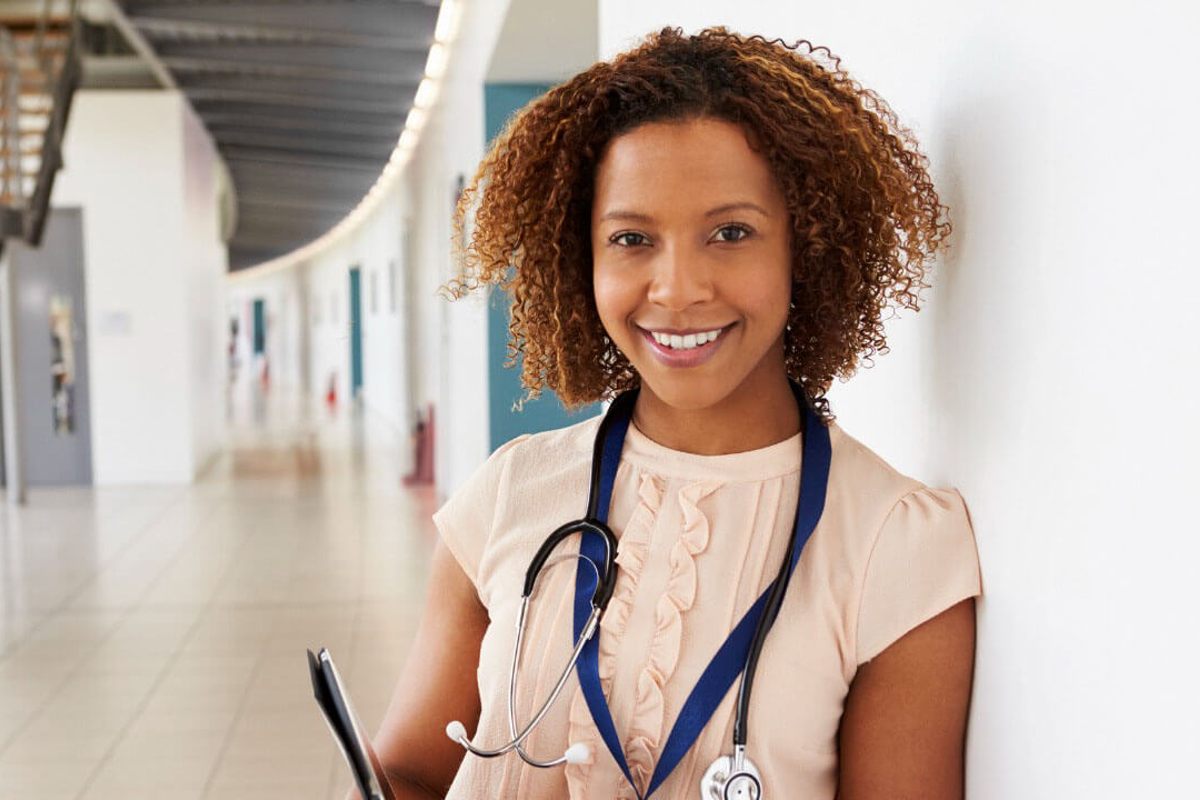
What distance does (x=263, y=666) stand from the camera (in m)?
4.94

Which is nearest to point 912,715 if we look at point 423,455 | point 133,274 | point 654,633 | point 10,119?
point 654,633

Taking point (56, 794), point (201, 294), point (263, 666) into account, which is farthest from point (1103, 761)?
point (201, 294)

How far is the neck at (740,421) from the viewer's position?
1.19 m

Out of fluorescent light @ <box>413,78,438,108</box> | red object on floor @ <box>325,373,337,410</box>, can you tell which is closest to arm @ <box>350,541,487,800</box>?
fluorescent light @ <box>413,78,438,108</box>

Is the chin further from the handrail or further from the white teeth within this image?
the handrail

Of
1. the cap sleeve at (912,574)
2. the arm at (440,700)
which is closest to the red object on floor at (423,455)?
the arm at (440,700)

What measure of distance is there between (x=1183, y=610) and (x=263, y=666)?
4665 millimetres

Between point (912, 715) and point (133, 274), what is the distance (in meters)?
10.8

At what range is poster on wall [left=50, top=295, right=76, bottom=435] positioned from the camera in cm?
1088

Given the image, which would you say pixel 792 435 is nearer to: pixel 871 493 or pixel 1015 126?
pixel 871 493

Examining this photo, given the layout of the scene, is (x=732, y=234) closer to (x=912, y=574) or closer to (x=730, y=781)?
(x=912, y=574)

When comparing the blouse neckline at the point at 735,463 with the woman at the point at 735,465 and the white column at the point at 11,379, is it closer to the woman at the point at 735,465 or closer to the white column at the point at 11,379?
the woman at the point at 735,465

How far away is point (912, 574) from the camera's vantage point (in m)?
1.05

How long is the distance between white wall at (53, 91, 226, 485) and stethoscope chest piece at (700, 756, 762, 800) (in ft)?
34.9
